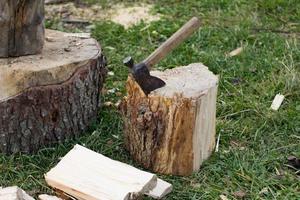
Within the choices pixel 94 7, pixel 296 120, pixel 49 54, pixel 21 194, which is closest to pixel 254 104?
pixel 296 120

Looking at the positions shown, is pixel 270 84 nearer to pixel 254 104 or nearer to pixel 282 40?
pixel 254 104

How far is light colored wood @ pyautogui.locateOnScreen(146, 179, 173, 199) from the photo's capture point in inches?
140

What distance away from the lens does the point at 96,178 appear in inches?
139

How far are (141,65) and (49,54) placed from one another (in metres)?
0.69

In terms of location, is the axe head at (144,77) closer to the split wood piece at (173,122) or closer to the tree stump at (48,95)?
the split wood piece at (173,122)

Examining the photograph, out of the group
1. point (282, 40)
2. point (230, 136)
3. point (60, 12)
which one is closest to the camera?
point (230, 136)

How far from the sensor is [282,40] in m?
5.84

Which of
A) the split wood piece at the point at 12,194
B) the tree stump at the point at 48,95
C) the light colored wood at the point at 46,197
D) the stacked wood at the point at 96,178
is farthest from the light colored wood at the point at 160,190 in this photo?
the tree stump at the point at 48,95

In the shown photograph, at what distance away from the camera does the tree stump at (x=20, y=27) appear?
3.91m

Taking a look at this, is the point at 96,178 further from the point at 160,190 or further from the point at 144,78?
the point at 144,78

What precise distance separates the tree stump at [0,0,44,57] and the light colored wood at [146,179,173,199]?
118cm

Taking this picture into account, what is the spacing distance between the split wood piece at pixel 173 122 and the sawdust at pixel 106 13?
252cm

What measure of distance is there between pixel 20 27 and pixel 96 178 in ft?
3.65

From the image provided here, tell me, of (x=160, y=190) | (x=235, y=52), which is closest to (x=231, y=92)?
(x=235, y=52)
